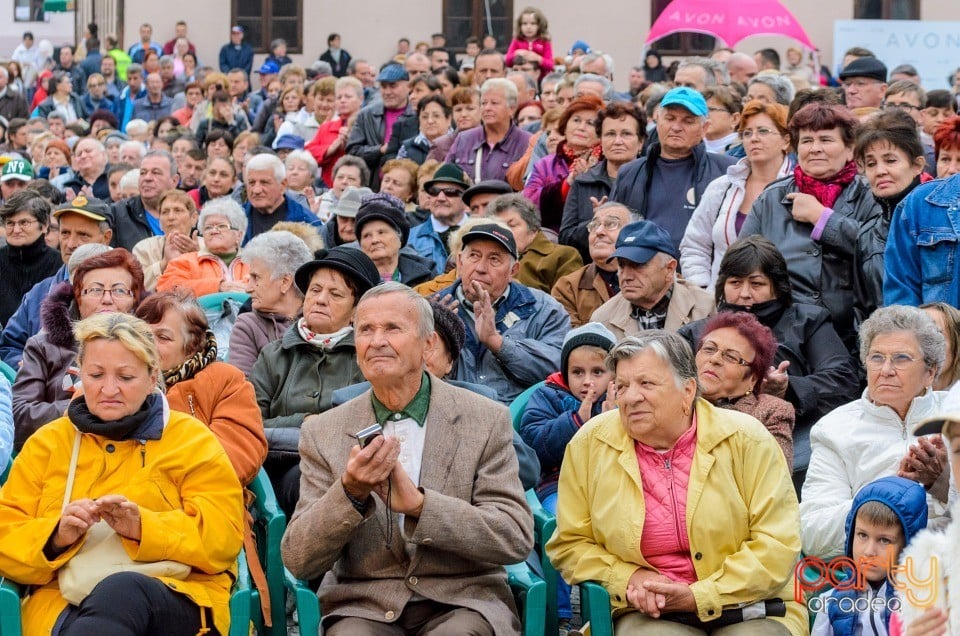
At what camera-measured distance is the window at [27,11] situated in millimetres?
33156

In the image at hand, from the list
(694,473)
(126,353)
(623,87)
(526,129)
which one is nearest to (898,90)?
(526,129)

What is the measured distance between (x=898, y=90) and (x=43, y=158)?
8475 mm

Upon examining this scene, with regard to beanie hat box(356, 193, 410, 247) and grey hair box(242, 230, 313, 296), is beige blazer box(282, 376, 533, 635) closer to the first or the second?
grey hair box(242, 230, 313, 296)

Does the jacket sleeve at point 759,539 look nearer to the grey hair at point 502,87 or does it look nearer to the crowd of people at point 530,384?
the crowd of people at point 530,384

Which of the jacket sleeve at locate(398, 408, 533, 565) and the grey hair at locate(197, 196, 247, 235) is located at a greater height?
the grey hair at locate(197, 196, 247, 235)

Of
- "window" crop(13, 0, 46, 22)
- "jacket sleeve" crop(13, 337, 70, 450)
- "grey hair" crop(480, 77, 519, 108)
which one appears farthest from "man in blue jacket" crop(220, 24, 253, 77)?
"jacket sleeve" crop(13, 337, 70, 450)

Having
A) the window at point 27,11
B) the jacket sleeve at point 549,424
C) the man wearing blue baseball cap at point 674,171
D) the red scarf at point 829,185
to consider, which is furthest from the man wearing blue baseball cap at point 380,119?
the window at point 27,11

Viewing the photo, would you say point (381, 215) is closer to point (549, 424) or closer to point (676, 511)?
point (549, 424)

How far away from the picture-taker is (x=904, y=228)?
6363 millimetres

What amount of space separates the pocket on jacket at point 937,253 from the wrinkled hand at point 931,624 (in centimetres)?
302

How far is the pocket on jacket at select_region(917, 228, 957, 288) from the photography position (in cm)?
624

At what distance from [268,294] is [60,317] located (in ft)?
3.51

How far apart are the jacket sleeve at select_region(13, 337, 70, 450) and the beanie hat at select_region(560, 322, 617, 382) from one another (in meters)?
2.07

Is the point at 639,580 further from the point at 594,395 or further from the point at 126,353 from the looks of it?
the point at 126,353
